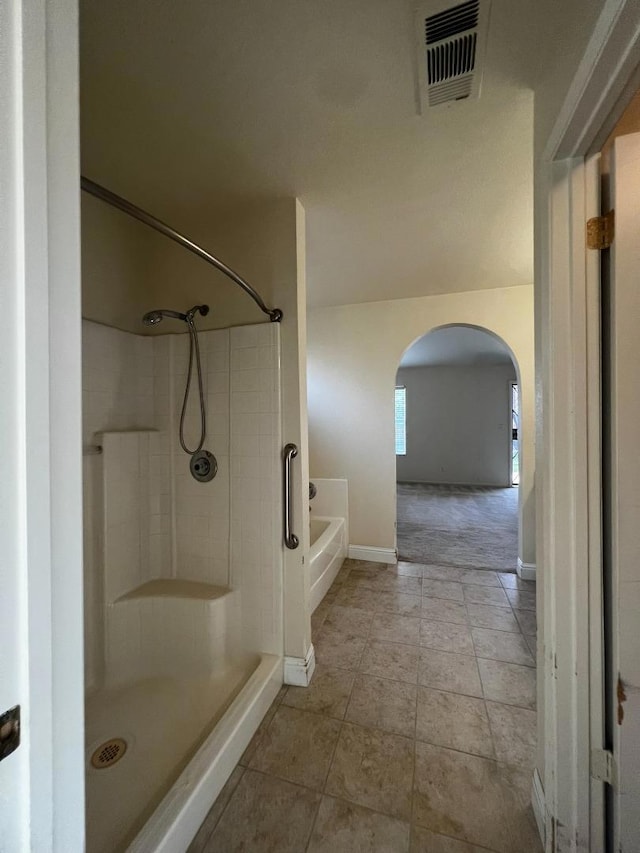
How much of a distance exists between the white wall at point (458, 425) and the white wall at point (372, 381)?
435 centimetres

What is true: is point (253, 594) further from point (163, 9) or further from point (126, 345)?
point (163, 9)

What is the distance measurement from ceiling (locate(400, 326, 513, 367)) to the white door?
3475 millimetres

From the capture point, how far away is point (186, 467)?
175cm

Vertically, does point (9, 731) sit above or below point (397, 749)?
above

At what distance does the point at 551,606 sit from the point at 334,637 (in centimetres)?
137

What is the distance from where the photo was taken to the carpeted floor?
10.0ft

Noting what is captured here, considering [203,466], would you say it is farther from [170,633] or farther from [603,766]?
[603,766]

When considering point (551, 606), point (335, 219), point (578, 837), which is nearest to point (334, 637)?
point (578, 837)

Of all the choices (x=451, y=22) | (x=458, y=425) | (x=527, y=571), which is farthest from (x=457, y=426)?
(x=451, y=22)

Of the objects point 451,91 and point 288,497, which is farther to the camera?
point 288,497

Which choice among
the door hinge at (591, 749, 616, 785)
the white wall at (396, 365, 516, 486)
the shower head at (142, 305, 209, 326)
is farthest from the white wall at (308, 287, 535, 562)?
the white wall at (396, 365, 516, 486)

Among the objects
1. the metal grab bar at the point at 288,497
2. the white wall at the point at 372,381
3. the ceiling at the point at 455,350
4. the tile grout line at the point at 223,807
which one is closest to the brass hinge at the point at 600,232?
the metal grab bar at the point at 288,497

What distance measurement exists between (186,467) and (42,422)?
144cm

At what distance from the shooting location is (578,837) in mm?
854
